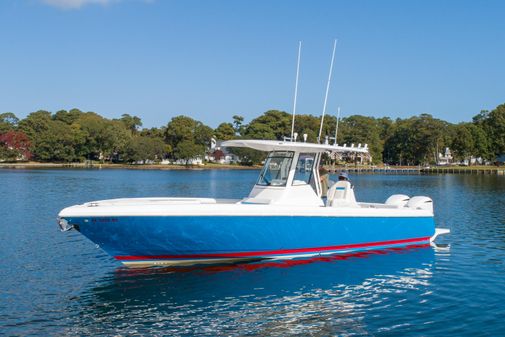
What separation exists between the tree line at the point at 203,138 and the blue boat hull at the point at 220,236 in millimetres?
98958

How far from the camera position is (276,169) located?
1492 centimetres

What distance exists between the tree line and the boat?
9789 centimetres

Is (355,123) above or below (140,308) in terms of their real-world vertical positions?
above

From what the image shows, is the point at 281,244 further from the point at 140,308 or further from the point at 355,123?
the point at 355,123

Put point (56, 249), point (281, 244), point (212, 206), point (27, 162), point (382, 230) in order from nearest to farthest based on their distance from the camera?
point (212, 206)
point (281, 244)
point (382, 230)
point (56, 249)
point (27, 162)

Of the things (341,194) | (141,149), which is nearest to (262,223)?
(341,194)

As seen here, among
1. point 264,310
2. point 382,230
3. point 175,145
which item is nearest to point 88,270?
point 264,310

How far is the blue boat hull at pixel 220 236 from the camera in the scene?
1239 centimetres

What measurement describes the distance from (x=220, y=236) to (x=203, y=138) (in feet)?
411

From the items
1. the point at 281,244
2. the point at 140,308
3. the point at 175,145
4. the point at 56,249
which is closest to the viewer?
the point at 140,308

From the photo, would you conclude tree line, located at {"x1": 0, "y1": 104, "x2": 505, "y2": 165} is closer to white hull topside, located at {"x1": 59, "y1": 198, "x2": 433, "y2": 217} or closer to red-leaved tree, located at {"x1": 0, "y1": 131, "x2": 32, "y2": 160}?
red-leaved tree, located at {"x1": 0, "y1": 131, "x2": 32, "y2": 160}

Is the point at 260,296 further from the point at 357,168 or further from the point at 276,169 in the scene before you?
the point at 357,168

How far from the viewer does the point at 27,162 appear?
121 metres

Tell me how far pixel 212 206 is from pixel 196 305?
263 cm
